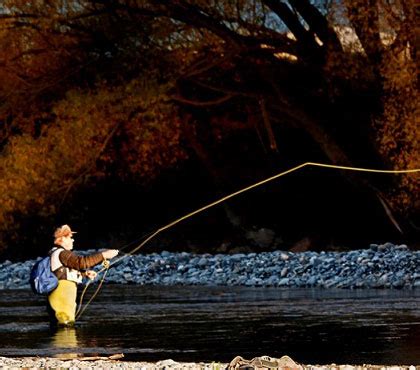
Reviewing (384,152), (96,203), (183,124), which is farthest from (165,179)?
(384,152)

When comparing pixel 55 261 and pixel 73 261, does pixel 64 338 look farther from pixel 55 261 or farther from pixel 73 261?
pixel 55 261

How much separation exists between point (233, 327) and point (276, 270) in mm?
11919

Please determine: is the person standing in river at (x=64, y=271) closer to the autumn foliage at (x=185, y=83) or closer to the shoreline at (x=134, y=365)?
the shoreline at (x=134, y=365)

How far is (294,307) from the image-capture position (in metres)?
20.0

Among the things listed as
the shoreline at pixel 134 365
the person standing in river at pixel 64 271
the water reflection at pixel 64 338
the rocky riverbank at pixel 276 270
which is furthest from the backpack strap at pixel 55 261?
the rocky riverbank at pixel 276 270

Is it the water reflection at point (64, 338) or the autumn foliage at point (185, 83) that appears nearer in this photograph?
the water reflection at point (64, 338)

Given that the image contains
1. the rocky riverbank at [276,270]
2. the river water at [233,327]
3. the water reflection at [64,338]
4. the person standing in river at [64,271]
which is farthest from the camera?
the rocky riverbank at [276,270]

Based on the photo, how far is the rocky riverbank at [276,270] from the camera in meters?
25.8

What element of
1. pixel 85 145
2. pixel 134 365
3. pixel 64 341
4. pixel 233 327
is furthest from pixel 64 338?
pixel 85 145

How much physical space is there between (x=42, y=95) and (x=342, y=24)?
8099 mm

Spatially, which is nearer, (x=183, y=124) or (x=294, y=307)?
(x=294, y=307)

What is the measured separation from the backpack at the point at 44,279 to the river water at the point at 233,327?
1.68 feet

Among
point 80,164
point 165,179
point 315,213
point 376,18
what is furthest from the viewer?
point 165,179

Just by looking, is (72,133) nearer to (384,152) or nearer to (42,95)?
(42,95)
